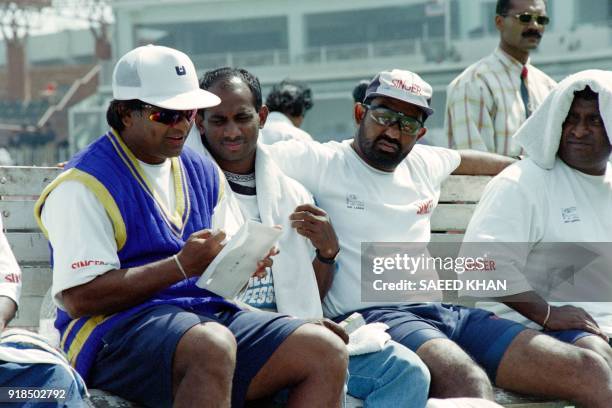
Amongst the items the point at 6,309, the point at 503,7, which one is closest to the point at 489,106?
the point at 503,7

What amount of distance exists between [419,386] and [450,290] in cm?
147

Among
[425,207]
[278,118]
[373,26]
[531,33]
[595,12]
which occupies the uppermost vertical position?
[531,33]

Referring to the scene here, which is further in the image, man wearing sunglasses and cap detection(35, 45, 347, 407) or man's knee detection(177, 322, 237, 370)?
man wearing sunglasses and cap detection(35, 45, 347, 407)

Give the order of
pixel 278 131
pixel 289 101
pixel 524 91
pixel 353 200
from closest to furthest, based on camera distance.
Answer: pixel 353 200, pixel 524 91, pixel 278 131, pixel 289 101

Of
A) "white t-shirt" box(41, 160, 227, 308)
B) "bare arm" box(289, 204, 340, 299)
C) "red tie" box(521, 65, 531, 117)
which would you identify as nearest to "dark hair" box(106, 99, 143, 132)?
"white t-shirt" box(41, 160, 227, 308)

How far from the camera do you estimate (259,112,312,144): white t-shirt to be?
710 cm

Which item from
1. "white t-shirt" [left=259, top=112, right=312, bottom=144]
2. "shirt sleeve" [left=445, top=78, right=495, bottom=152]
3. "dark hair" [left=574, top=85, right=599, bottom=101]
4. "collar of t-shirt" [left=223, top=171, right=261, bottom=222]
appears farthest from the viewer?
"white t-shirt" [left=259, top=112, right=312, bottom=144]

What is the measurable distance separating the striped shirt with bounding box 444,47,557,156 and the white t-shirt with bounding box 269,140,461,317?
1.39 meters

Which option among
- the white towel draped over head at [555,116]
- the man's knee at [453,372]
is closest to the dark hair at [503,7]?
the white towel draped over head at [555,116]

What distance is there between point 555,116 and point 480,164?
1.86ft

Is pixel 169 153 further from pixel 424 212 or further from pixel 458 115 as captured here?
pixel 458 115

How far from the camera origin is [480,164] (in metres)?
5.51

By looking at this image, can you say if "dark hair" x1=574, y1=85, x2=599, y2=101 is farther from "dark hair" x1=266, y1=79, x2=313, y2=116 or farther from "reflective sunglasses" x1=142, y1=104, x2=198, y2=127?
"dark hair" x1=266, y1=79, x2=313, y2=116

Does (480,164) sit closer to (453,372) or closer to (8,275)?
(453,372)
